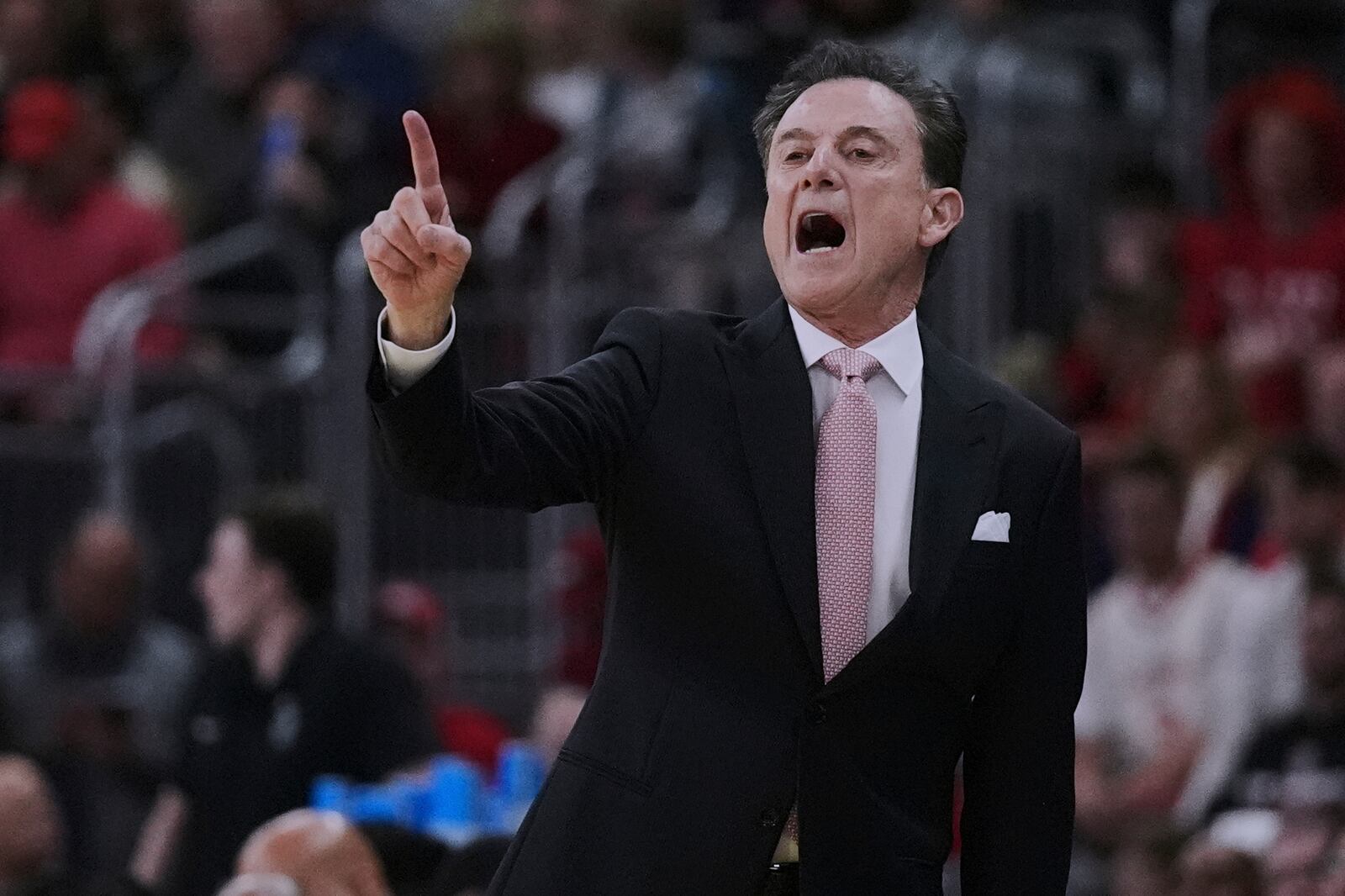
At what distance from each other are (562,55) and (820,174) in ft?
21.6

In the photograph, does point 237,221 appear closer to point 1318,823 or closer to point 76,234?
point 76,234

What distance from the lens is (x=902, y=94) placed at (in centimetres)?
304

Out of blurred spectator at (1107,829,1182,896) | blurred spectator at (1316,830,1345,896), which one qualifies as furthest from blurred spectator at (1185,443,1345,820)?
blurred spectator at (1316,830,1345,896)

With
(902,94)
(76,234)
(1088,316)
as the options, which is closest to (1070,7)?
(1088,316)

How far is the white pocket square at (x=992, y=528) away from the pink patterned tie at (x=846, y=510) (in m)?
0.13

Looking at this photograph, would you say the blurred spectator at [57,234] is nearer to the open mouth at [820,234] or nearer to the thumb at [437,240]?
the open mouth at [820,234]

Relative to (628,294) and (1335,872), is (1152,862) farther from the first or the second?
(628,294)

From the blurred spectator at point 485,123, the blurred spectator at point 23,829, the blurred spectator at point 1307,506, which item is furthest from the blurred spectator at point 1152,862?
the blurred spectator at point 485,123

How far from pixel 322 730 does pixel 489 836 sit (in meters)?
1.32

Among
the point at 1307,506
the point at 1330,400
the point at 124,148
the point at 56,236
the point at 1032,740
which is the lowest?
the point at 1307,506

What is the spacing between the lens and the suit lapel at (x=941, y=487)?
285 centimetres

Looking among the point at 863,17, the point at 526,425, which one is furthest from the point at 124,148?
the point at 526,425

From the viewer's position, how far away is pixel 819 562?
2881 mm

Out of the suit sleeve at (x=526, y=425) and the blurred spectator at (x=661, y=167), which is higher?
the blurred spectator at (x=661, y=167)
